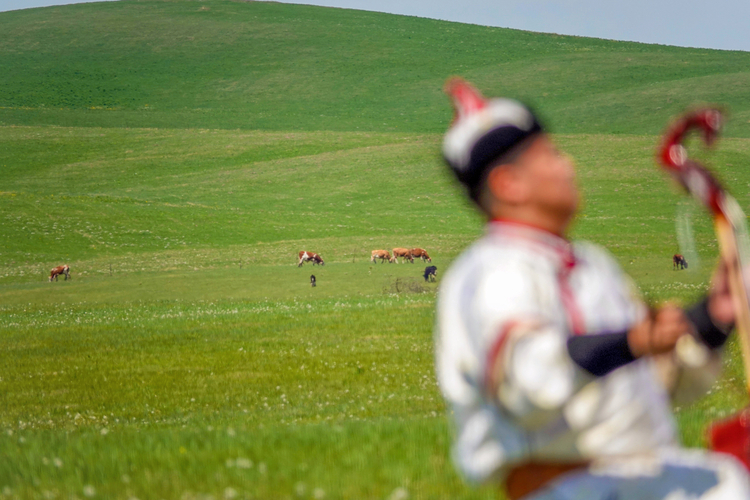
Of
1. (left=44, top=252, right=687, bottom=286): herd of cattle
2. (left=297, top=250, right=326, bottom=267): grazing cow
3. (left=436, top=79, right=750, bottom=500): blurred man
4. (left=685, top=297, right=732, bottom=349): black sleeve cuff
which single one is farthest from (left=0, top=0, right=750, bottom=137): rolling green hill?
(left=685, top=297, right=732, bottom=349): black sleeve cuff

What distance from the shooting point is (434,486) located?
5.68 metres

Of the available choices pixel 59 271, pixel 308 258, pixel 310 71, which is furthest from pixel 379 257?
pixel 310 71

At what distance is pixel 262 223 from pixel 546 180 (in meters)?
63.0

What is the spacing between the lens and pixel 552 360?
233 centimetres

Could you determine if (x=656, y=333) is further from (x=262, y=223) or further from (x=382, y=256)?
(x=262, y=223)

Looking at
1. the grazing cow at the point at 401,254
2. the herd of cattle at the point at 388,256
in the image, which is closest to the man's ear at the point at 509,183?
the herd of cattle at the point at 388,256

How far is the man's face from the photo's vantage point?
2721mm

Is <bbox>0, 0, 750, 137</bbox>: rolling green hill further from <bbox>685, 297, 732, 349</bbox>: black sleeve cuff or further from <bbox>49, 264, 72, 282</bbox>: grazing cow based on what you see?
<bbox>685, 297, 732, 349</bbox>: black sleeve cuff

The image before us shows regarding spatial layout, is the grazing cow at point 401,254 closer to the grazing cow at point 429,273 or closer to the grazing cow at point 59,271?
the grazing cow at point 429,273

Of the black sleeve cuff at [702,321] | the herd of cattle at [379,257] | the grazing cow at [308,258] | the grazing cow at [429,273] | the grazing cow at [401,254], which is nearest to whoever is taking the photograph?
the black sleeve cuff at [702,321]

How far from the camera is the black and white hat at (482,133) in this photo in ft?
8.90

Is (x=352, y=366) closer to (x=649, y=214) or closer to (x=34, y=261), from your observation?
(x=34, y=261)

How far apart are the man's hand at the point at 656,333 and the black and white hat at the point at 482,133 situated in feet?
2.48

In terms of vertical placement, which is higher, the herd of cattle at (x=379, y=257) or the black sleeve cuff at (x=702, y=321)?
the herd of cattle at (x=379, y=257)
